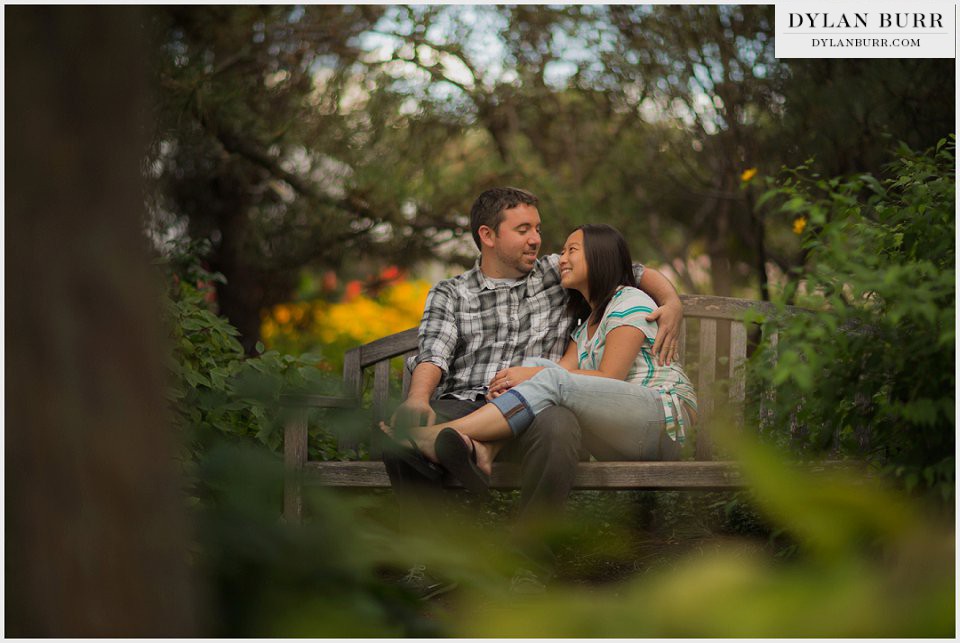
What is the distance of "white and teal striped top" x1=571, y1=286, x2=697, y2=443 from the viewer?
3312mm

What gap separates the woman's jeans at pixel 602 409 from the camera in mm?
3105

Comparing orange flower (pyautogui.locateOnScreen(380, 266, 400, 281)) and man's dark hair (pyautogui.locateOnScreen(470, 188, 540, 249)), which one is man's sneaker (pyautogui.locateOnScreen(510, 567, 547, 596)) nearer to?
man's dark hair (pyautogui.locateOnScreen(470, 188, 540, 249))

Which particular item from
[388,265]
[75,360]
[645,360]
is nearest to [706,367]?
[645,360]

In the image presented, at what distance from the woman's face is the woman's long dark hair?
16 millimetres

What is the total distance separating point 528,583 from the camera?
2830 mm

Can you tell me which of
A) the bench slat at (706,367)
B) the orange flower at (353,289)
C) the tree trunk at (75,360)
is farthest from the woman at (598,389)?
the orange flower at (353,289)

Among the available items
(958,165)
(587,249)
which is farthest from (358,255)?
(958,165)

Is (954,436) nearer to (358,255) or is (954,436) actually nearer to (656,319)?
(656,319)

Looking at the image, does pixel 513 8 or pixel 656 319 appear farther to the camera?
pixel 513 8

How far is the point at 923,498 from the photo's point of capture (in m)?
2.11

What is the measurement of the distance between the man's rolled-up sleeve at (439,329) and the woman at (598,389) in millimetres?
324

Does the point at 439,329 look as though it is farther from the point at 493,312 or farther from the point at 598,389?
the point at 598,389

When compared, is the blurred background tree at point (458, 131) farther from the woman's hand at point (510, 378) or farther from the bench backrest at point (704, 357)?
the woman's hand at point (510, 378)

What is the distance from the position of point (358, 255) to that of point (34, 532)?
Answer: 16.8ft
